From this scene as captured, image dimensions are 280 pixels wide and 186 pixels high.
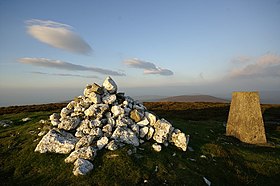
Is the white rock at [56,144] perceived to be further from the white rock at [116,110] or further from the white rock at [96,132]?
the white rock at [116,110]

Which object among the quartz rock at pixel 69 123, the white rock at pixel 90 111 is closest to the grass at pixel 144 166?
the quartz rock at pixel 69 123

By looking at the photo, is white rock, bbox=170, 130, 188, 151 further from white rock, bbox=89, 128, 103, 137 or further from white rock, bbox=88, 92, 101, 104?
white rock, bbox=88, 92, 101, 104

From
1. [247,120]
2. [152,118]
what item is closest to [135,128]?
[152,118]

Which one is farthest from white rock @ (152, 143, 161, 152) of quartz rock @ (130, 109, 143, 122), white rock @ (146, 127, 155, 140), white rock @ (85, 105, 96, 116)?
white rock @ (85, 105, 96, 116)

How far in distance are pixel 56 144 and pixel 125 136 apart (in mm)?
3950

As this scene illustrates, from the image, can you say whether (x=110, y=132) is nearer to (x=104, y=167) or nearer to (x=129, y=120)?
(x=129, y=120)

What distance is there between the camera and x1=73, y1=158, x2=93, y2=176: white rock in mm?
10352

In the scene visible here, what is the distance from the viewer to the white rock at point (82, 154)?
37.2 feet

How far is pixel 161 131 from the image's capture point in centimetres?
1420

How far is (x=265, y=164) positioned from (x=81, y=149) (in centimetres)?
1151

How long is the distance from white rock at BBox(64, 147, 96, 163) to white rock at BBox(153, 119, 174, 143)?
13.9 ft

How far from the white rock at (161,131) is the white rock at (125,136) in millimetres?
1431

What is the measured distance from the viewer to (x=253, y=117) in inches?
791

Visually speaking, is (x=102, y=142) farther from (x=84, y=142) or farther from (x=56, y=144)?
(x=56, y=144)
